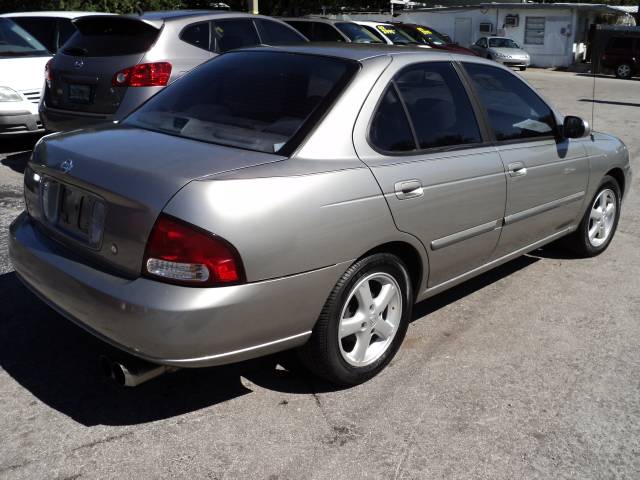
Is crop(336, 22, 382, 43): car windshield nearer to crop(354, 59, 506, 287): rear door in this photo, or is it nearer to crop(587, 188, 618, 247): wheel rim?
crop(587, 188, 618, 247): wheel rim

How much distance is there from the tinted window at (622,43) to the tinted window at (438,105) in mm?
30392

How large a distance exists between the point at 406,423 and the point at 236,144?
4.83 feet

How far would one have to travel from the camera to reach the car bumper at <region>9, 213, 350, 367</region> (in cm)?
264

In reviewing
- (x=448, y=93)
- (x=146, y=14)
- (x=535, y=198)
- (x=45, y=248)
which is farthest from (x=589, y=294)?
(x=146, y=14)

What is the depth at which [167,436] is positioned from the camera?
9.68ft

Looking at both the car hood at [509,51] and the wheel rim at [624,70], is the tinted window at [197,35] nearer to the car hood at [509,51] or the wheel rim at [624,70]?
the car hood at [509,51]

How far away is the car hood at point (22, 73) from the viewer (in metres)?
7.92

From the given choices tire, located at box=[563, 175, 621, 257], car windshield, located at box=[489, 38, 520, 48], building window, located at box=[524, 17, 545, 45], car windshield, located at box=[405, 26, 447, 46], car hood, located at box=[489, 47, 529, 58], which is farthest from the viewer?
building window, located at box=[524, 17, 545, 45]

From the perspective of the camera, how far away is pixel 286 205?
110 inches

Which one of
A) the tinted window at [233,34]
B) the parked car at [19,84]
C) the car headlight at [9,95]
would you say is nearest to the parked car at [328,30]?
the tinted window at [233,34]

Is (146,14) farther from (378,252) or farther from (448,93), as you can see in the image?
(378,252)

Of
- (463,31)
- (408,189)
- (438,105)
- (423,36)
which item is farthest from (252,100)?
(463,31)

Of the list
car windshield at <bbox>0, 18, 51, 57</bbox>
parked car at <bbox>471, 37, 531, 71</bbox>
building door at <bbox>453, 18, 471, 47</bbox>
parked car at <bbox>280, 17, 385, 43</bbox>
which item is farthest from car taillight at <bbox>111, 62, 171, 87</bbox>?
building door at <bbox>453, 18, 471, 47</bbox>

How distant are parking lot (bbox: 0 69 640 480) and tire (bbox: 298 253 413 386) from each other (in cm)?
13
